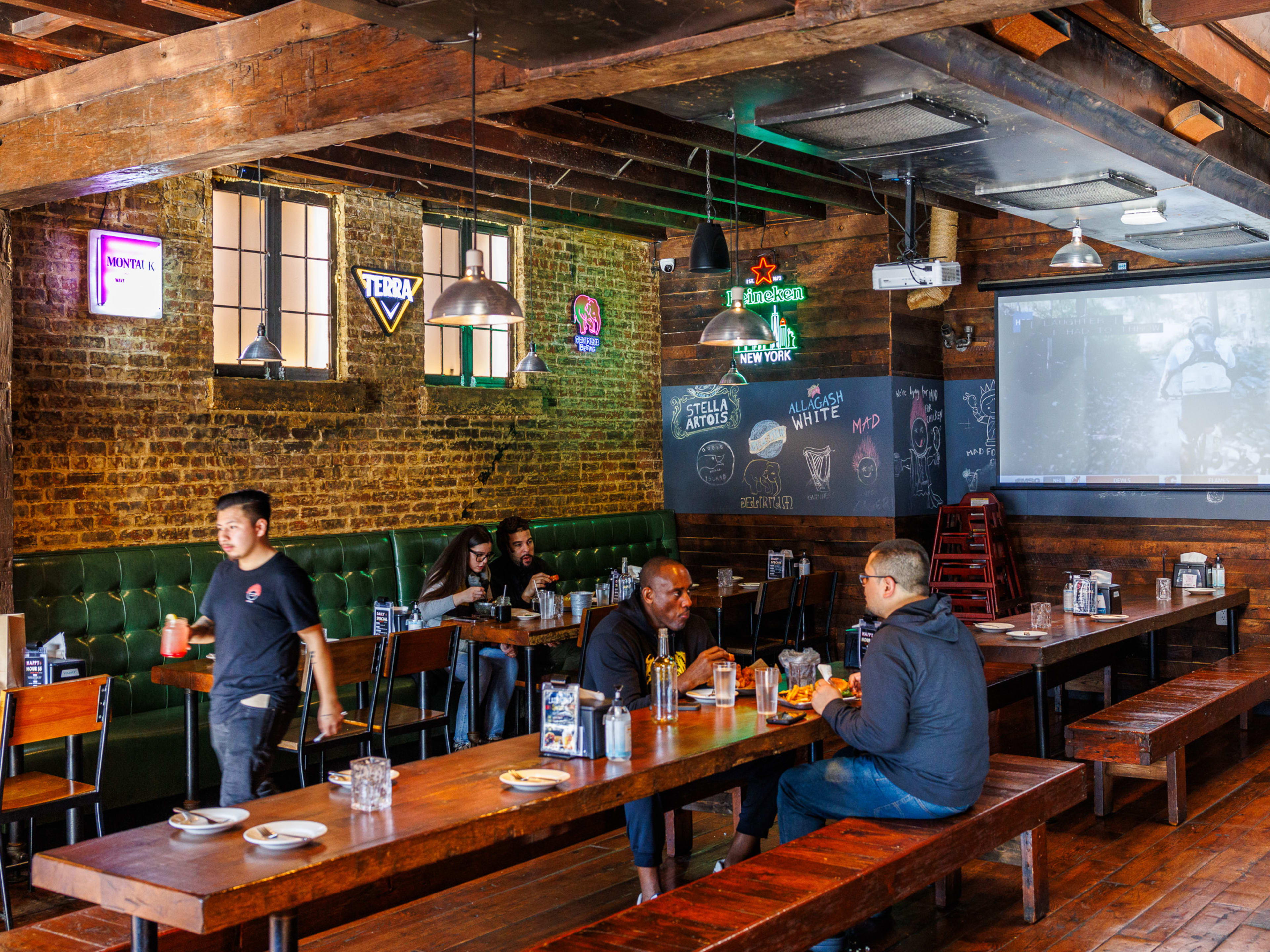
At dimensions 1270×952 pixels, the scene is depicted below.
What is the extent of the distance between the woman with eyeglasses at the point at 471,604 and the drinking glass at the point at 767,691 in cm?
259

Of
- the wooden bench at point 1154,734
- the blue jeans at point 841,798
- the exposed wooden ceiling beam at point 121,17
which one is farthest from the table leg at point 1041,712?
the exposed wooden ceiling beam at point 121,17

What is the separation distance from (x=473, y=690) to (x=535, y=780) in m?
3.48

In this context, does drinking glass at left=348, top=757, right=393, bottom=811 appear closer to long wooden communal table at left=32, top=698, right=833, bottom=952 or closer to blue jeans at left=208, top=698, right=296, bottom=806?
long wooden communal table at left=32, top=698, right=833, bottom=952

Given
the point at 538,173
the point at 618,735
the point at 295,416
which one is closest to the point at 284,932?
the point at 618,735

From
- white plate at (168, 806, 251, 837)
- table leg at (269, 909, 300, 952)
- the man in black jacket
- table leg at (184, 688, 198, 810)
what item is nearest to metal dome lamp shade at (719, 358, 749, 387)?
the man in black jacket

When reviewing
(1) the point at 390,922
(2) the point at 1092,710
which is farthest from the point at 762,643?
(1) the point at 390,922

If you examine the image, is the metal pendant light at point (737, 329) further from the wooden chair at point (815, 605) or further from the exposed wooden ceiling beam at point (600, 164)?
the wooden chair at point (815, 605)

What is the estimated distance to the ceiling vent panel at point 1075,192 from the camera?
19.7ft

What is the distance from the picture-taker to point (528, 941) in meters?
4.32

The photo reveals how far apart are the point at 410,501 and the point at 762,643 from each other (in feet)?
8.66

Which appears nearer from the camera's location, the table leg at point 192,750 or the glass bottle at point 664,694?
the glass bottle at point 664,694

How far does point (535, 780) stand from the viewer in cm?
334

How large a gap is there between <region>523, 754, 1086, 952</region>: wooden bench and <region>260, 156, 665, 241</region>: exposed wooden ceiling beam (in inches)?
200

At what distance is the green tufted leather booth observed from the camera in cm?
583
